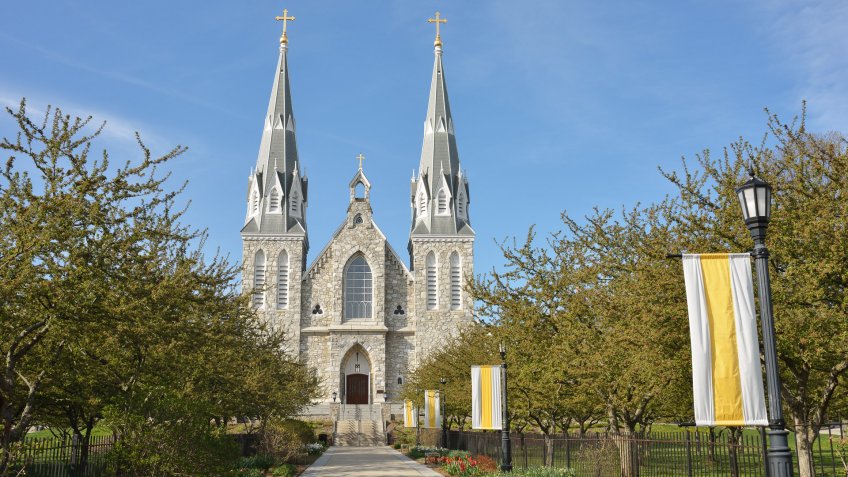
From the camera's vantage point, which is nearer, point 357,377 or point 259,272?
point 259,272

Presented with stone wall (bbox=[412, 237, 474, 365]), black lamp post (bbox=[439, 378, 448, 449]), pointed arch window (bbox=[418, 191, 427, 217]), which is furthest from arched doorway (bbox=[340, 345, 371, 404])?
black lamp post (bbox=[439, 378, 448, 449])

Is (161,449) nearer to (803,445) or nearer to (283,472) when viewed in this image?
(283,472)

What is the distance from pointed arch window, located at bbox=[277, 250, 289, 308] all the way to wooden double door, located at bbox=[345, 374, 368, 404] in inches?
284

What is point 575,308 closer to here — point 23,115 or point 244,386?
point 244,386

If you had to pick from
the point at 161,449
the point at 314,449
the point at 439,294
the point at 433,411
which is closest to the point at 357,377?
the point at 439,294

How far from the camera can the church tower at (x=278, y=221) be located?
53.8 metres

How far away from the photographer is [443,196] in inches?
2231

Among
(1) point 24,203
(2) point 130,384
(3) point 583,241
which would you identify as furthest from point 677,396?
(1) point 24,203

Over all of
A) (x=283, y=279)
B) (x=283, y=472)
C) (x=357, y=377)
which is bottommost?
(x=283, y=472)

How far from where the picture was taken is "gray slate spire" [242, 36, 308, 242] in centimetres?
5547

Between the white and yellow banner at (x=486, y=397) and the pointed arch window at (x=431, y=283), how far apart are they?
35487mm

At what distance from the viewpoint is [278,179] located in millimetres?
56125

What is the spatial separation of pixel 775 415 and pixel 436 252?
4834cm

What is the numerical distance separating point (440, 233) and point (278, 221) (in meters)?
12.0
